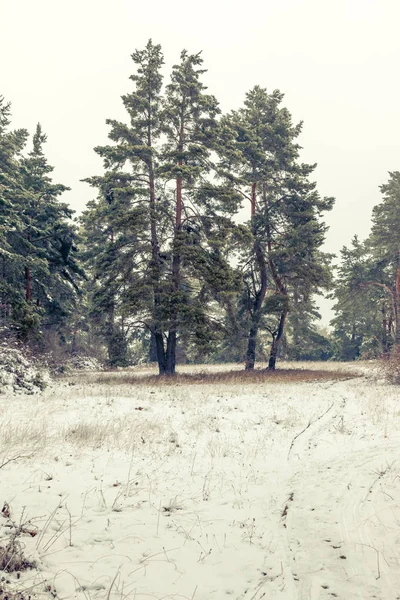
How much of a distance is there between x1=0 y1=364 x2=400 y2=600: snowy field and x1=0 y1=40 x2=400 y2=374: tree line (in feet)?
31.6

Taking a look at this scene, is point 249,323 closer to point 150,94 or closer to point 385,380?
point 385,380

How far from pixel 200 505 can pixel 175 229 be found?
1732cm

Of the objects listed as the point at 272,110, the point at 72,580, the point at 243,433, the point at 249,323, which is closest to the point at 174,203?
the point at 249,323

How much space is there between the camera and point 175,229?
69.8 ft

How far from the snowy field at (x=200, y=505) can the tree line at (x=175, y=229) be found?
9.63 m

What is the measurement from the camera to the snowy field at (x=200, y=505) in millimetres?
3533

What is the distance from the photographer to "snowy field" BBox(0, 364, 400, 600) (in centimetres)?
353

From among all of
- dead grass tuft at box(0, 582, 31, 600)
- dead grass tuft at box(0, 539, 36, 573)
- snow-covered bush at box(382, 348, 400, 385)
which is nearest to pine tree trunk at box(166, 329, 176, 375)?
snow-covered bush at box(382, 348, 400, 385)

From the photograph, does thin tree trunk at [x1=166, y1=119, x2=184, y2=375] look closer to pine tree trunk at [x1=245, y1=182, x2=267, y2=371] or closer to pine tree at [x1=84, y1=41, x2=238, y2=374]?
pine tree at [x1=84, y1=41, x2=238, y2=374]

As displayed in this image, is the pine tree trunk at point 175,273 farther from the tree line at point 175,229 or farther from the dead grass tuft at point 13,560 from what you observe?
the dead grass tuft at point 13,560

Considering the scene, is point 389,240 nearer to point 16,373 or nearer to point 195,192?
point 195,192

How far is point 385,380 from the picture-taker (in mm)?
18672

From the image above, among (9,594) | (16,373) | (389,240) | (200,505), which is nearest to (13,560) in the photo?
(9,594)

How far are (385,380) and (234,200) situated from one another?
462 inches
